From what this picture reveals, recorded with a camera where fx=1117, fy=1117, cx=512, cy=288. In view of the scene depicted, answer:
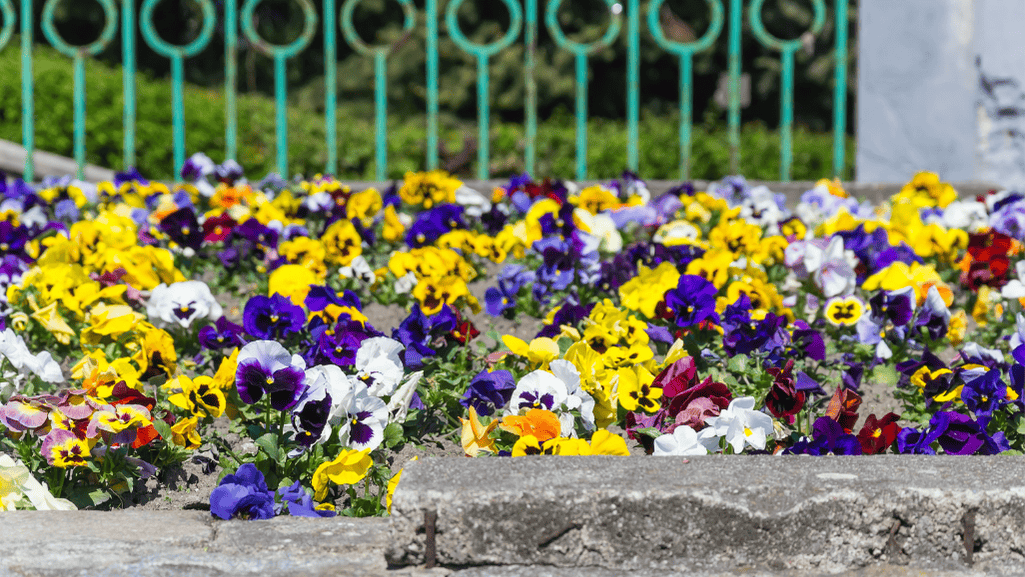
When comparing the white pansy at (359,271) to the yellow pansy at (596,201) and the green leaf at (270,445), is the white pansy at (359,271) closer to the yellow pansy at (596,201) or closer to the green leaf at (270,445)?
the yellow pansy at (596,201)

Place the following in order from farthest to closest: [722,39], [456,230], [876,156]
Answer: [722,39]
[876,156]
[456,230]

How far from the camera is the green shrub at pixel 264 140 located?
7.78m

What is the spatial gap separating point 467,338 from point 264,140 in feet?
20.2

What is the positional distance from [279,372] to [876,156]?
377cm

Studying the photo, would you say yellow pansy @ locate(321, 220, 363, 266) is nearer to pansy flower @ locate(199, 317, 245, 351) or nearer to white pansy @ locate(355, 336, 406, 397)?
pansy flower @ locate(199, 317, 245, 351)

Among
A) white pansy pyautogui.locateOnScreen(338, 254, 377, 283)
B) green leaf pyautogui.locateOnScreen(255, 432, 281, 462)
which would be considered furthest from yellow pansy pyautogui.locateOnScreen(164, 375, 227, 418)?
white pansy pyautogui.locateOnScreen(338, 254, 377, 283)

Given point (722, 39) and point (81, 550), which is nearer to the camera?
point (81, 550)

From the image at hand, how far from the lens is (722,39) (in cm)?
1261

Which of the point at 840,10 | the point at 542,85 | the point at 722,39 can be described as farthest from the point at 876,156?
the point at 722,39

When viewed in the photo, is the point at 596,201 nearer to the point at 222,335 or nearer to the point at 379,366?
the point at 222,335

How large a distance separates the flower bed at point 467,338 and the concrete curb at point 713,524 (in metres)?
0.33

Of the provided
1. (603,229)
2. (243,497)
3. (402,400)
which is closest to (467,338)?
(402,400)

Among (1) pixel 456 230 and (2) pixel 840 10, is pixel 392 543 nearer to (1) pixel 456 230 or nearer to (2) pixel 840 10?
(1) pixel 456 230

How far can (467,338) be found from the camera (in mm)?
2516
